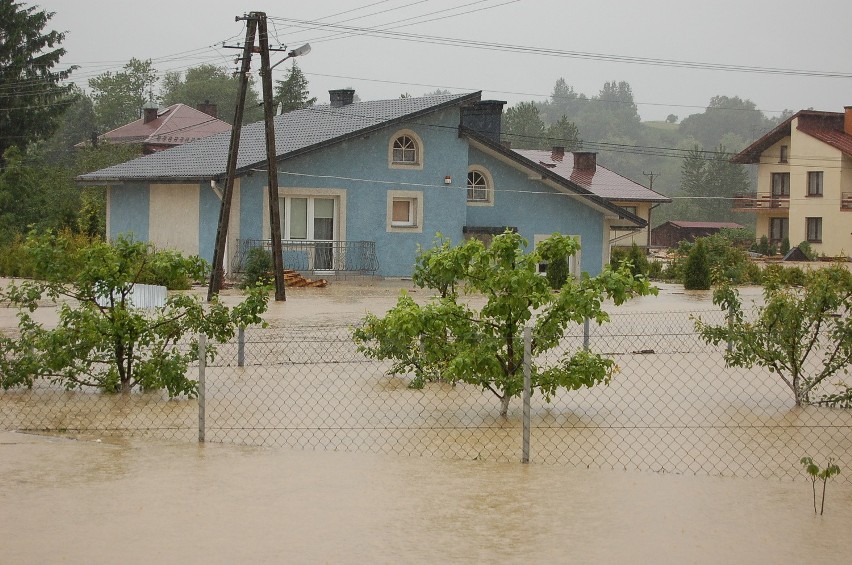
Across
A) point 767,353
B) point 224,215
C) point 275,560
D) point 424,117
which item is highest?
point 424,117

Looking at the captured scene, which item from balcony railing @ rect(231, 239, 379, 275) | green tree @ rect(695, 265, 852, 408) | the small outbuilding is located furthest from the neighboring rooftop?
green tree @ rect(695, 265, 852, 408)

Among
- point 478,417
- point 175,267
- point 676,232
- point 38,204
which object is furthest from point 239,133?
point 676,232

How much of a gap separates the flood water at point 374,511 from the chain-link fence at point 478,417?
0.71 meters

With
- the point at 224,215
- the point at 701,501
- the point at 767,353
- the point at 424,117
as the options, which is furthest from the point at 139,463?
the point at 424,117

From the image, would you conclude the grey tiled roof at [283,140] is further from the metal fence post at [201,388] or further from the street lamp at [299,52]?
the metal fence post at [201,388]

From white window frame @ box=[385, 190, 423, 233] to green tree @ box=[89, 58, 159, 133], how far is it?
80.0 m

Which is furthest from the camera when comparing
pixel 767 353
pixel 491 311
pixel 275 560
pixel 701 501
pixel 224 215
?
pixel 224 215

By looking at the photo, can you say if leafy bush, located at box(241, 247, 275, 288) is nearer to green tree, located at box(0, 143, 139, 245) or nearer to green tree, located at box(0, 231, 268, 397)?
green tree, located at box(0, 143, 139, 245)

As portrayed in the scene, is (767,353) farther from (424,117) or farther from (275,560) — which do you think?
(424,117)

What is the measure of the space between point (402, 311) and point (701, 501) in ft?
12.0

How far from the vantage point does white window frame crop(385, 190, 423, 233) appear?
3712 centimetres

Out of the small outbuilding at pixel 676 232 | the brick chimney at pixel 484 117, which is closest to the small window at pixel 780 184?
the small outbuilding at pixel 676 232

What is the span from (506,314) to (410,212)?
2596 centimetres

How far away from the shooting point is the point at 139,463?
10.2 m
